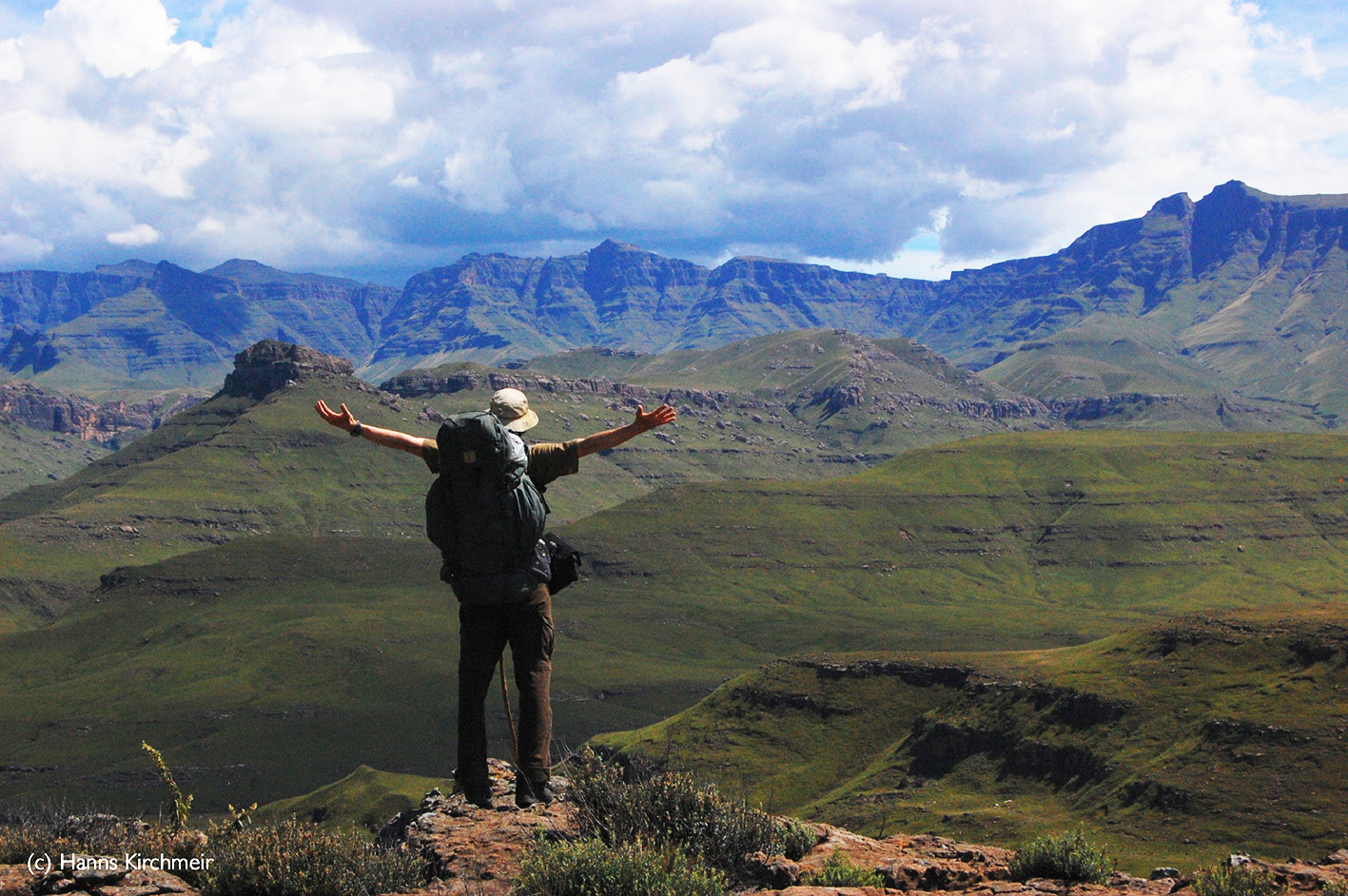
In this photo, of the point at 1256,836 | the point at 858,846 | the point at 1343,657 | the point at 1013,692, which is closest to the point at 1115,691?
the point at 1013,692

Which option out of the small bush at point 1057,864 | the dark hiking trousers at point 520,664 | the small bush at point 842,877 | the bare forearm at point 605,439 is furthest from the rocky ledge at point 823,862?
the bare forearm at point 605,439

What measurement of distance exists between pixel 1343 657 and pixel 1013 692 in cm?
3679

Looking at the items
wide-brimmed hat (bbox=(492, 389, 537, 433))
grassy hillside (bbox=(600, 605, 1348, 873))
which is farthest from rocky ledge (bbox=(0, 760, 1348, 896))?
grassy hillside (bbox=(600, 605, 1348, 873))

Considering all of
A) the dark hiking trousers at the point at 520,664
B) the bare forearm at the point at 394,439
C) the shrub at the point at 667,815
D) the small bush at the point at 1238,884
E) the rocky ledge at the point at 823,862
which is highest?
the bare forearm at the point at 394,439

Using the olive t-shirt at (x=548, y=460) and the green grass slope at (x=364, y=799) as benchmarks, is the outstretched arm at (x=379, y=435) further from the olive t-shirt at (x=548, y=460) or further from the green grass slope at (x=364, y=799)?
the green grass slope at (x=364, y=799)

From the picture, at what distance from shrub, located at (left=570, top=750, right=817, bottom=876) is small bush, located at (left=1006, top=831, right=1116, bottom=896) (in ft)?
11.7

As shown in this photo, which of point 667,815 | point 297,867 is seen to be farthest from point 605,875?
point 297,867

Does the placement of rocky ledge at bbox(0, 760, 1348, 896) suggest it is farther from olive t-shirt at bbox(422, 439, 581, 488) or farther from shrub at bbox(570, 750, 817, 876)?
olive t-shirt at bbox(422, 439, 581, 488)

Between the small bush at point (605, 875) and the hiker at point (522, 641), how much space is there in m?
2.60

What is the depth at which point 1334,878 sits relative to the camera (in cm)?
1750

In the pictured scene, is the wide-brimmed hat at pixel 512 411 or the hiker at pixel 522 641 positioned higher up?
the wide-brimmed hat at pixel 512 411

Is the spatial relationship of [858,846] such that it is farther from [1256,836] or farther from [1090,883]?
[1256,836]

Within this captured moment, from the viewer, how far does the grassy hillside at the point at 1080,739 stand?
396 ft

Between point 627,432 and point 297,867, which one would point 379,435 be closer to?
point 627,432
